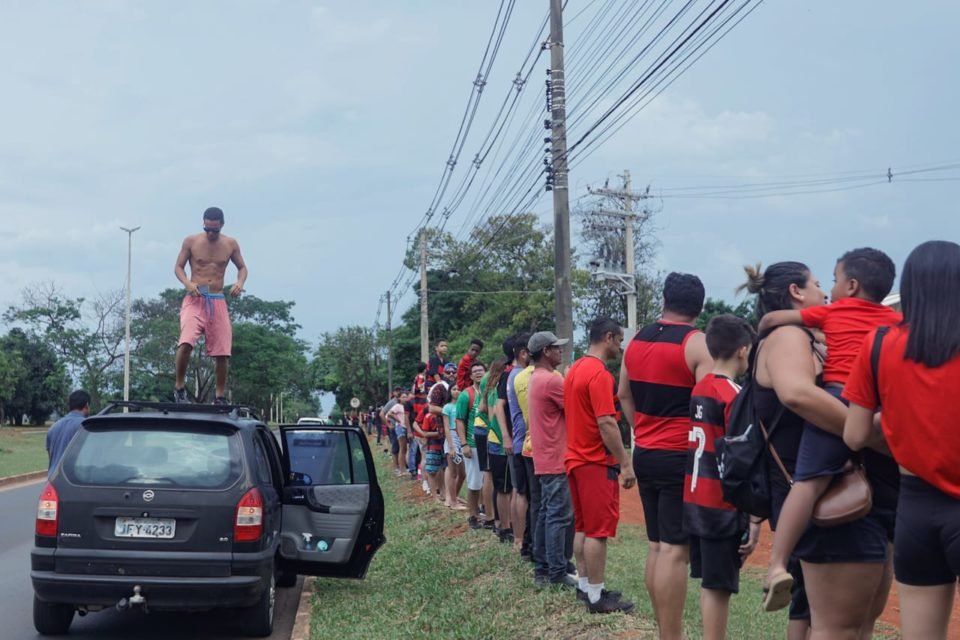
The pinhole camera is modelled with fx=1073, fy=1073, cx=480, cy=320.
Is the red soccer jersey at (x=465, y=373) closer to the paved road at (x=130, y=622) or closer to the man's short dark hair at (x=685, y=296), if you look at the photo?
the paved road at (x=130, y=622)

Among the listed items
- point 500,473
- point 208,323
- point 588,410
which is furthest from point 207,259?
point 588,410

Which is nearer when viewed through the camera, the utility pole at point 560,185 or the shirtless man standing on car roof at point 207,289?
the shirtless man standing on car roof at point 207,289

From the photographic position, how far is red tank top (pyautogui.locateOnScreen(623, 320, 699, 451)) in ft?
19.6

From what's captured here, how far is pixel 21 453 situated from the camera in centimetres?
3950

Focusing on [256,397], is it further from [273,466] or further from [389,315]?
[273,466]

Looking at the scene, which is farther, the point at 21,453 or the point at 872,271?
the point at 21,453

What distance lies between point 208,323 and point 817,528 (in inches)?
276

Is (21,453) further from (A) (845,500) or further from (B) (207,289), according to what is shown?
(A) (845,500)

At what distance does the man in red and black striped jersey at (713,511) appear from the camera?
5.16m

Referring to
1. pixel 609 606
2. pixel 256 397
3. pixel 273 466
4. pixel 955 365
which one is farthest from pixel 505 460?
pixel 256 397

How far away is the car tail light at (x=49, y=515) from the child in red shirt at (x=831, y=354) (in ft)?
17.0

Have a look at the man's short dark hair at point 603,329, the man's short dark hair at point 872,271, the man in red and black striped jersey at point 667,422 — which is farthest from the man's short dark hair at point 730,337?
the man's short dark hair at point 603,329

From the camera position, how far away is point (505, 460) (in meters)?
10.9

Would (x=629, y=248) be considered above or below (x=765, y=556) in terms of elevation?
above
